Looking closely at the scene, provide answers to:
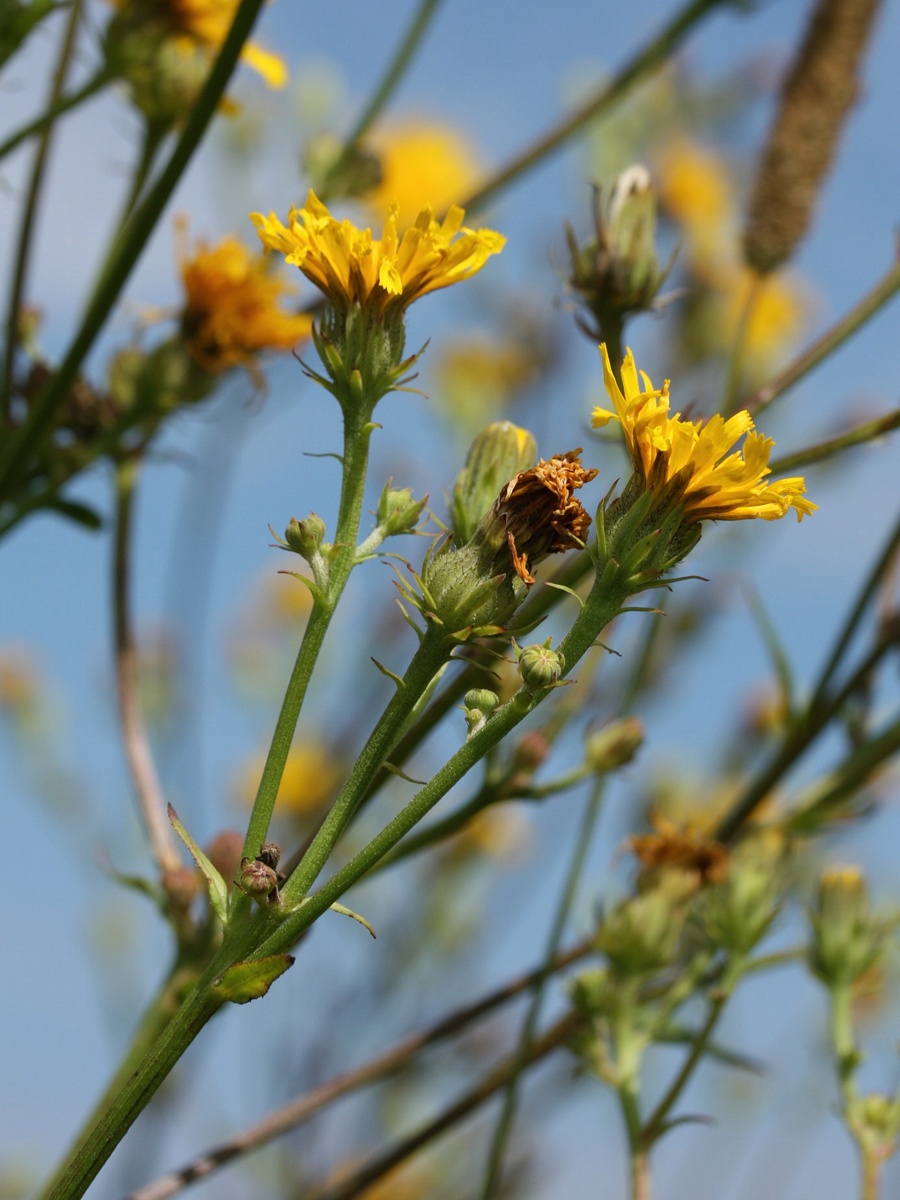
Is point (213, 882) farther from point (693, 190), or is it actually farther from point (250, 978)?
point (693, 190)

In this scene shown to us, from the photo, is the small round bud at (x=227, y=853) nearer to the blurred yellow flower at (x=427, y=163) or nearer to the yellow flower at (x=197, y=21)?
the yellow flower at (x=197, y=21)

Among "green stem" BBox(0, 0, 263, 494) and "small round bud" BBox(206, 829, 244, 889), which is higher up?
Answer: "green stem" BBox(0, 0, 263, 494)

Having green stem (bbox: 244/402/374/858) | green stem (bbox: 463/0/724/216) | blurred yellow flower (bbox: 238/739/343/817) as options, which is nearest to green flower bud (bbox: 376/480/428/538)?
green stem (bbox: 244/402/374/858)

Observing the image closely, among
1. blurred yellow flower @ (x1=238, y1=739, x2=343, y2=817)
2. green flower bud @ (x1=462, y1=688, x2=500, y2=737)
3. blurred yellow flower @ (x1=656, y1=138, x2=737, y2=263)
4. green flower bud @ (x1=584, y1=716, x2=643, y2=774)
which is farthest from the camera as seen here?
blurred yellow flower @ (x1=656, y1=138, x2=737, y2=263)

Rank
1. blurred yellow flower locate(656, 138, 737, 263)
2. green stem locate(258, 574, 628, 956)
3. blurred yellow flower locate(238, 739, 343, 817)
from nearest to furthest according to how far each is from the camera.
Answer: green stem locate(258, 574, 628, 956), blurred yellow flower locate(238, 739, 343, 817), blurred yellow flower locate(656, 138, 737, 263)

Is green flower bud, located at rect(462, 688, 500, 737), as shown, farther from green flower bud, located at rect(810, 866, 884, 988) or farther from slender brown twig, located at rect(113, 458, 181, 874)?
green flower bud, located at rect(810, 866, 884, 988)
